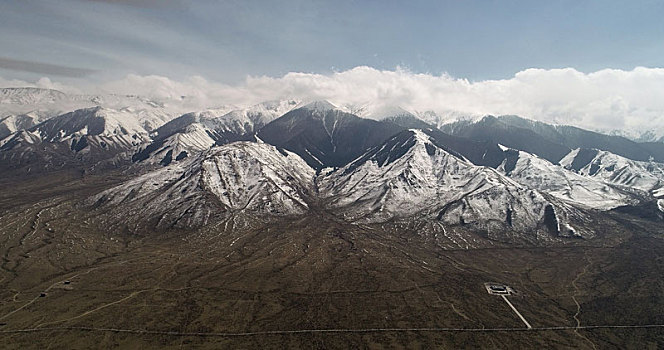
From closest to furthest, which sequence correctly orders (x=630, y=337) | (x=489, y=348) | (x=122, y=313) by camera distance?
(x=489, y=348), (x=630, y=337), (x=122, y=313)

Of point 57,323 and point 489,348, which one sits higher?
point 489,348

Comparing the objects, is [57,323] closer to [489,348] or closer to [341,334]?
[341,334]

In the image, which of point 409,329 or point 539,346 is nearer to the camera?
point 539,346

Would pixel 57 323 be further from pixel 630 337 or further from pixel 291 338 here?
pixel 630 337

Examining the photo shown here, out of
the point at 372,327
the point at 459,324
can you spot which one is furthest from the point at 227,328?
the point at 459,324

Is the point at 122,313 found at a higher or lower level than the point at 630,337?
lower

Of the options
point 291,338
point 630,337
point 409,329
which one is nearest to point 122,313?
point 291,338

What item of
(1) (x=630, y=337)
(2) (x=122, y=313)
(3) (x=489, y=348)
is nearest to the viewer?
(3) (x=489, y=348)

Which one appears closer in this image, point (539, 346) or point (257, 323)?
point (539, 346)
